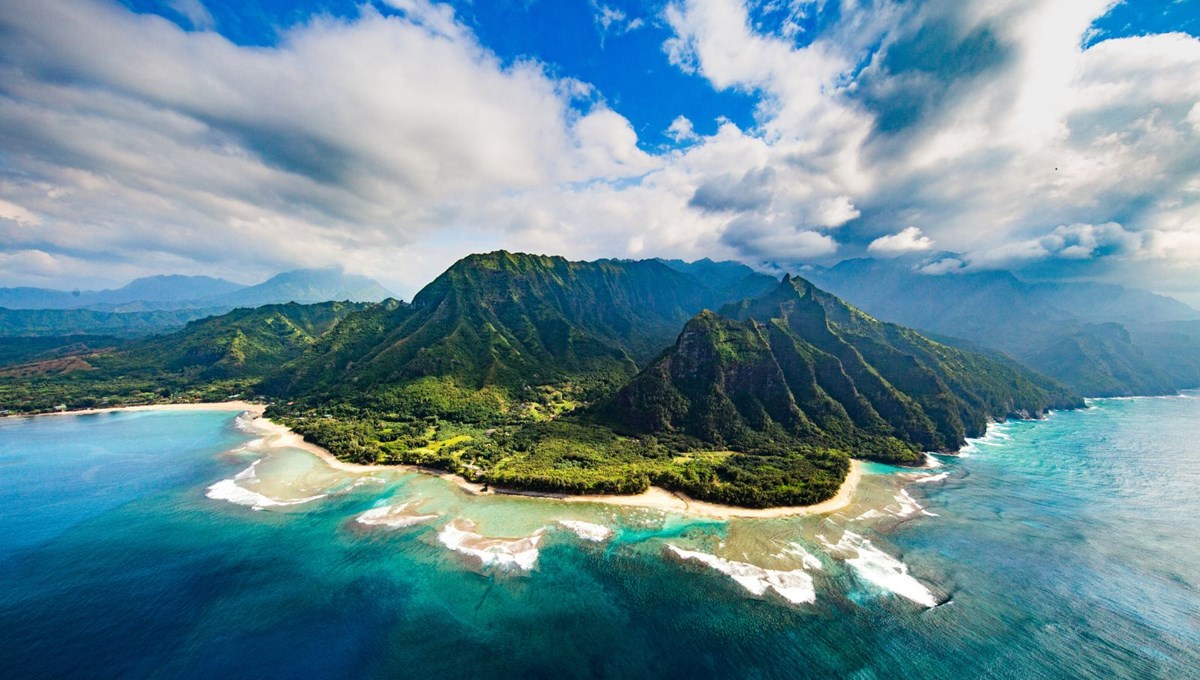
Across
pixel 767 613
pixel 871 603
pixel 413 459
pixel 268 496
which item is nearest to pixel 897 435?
pixel 871 603

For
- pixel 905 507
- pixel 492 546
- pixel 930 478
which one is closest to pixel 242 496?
pixel 492 546

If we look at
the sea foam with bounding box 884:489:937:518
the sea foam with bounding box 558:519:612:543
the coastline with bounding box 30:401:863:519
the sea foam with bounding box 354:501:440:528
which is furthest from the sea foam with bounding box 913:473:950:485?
the sea foam with bounding box 354:501:440:528

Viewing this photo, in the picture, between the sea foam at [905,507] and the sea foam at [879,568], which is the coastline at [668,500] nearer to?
the sea foam at [905,507]

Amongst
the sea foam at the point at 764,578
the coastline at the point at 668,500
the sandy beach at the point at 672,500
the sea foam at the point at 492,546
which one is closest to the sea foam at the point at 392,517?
the sea foam at the point at 492,546

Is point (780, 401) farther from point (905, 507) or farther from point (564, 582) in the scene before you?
point (564, 582)

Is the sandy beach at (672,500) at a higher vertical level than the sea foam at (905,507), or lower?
lower
